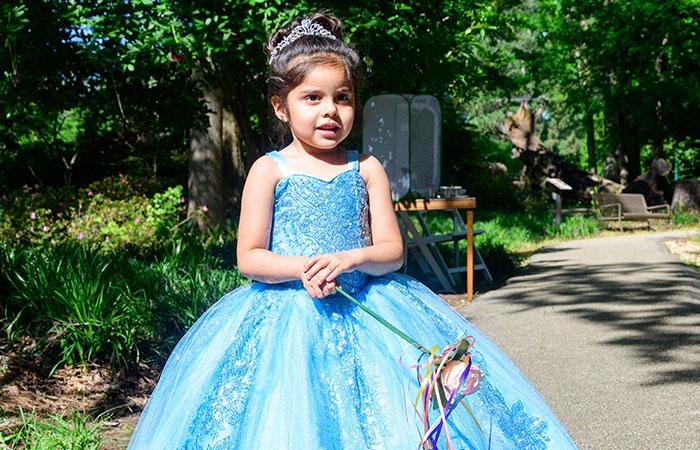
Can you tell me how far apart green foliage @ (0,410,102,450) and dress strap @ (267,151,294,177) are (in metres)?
1.67

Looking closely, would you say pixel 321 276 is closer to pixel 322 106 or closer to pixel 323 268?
pixel 323 268

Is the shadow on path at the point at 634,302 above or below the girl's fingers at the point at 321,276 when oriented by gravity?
below

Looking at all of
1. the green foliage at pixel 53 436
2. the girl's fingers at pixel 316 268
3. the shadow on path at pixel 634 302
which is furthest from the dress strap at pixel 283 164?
the shadow on path at pixel 634 302

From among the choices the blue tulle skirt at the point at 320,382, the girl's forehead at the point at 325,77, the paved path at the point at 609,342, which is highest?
the girl's forehead at the point at 325,77

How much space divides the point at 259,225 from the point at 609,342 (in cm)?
446

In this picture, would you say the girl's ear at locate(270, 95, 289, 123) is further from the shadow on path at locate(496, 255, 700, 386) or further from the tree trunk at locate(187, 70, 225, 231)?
the tree trunk at locate(187, 70, 225, 231)

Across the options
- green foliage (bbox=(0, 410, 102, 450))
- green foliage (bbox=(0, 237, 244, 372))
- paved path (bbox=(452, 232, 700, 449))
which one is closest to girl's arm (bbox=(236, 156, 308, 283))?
green foliage (bbox=(0, 410, 102, 450))

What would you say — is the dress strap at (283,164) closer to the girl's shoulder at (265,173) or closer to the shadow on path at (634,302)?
the girl's shoulder at (265,173)

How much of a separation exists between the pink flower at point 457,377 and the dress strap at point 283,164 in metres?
0.90

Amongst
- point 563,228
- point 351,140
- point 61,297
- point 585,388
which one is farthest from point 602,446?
point 563,228

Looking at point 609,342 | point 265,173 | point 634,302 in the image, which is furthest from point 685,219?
point 265,173

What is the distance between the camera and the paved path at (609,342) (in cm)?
434

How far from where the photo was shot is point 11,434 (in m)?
3.66

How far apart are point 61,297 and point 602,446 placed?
3.17 m
